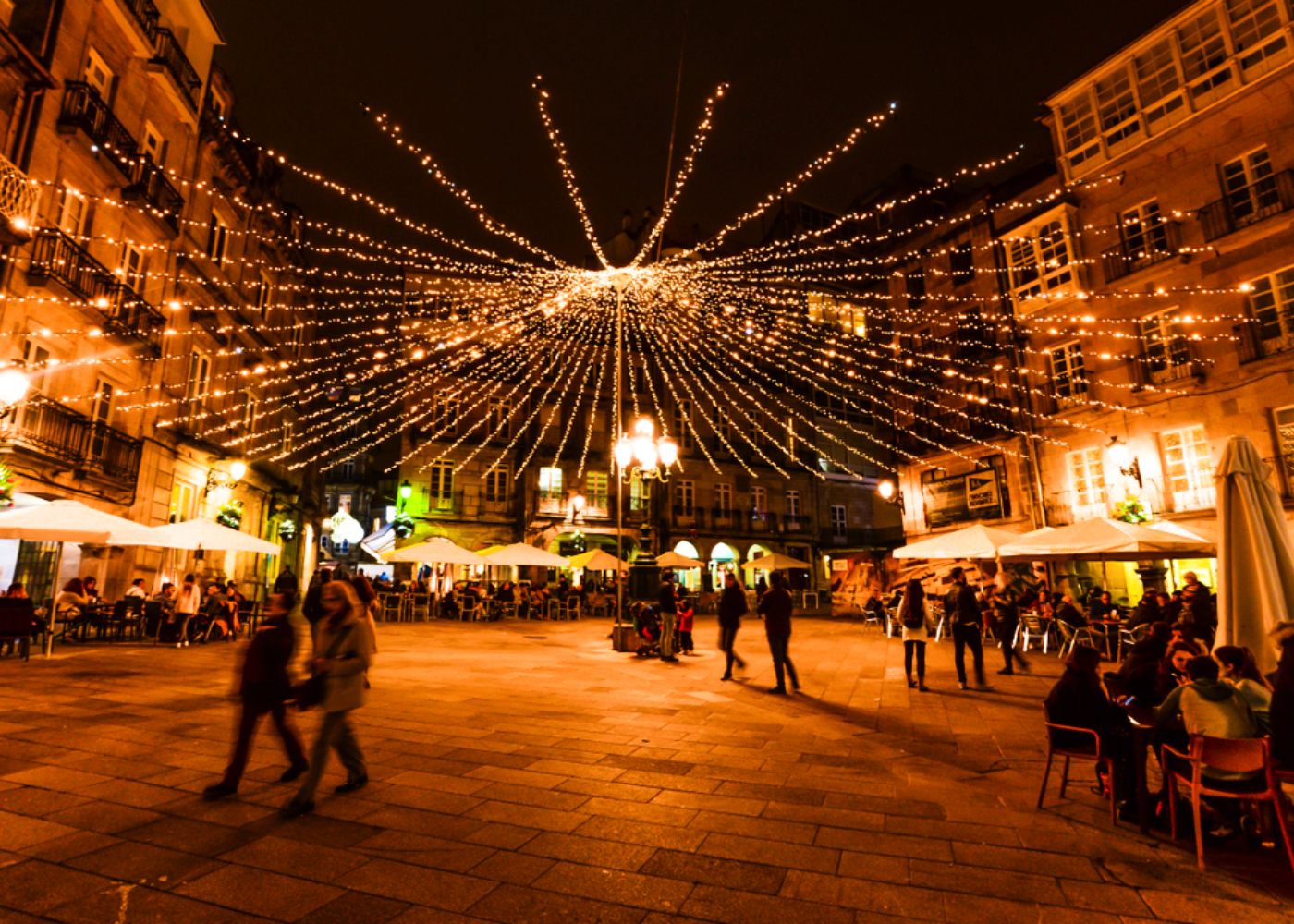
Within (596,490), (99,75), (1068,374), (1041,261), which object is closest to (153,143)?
(99,75)

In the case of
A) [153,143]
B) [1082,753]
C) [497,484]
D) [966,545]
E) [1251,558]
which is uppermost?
[153,143]

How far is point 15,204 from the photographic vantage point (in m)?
11.0

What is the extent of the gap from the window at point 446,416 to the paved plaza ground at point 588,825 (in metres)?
21.6

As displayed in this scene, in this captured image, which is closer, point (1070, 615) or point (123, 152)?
point (1070, 615)

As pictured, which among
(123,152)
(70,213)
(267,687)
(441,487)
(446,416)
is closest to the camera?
(267,687)

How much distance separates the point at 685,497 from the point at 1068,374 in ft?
57.7

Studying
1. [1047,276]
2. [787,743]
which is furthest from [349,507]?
[787,743]

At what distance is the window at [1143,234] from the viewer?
16.4m

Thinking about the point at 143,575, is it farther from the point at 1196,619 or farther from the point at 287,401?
the point at 1196,619

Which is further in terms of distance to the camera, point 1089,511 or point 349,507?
point 349,507

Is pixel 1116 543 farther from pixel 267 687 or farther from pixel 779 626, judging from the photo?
pixel 267 687

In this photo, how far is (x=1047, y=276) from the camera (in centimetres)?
1877

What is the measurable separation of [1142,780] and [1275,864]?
0.61 meters

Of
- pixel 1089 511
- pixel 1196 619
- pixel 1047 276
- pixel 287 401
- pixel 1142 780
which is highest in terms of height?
pixel 1047 276
